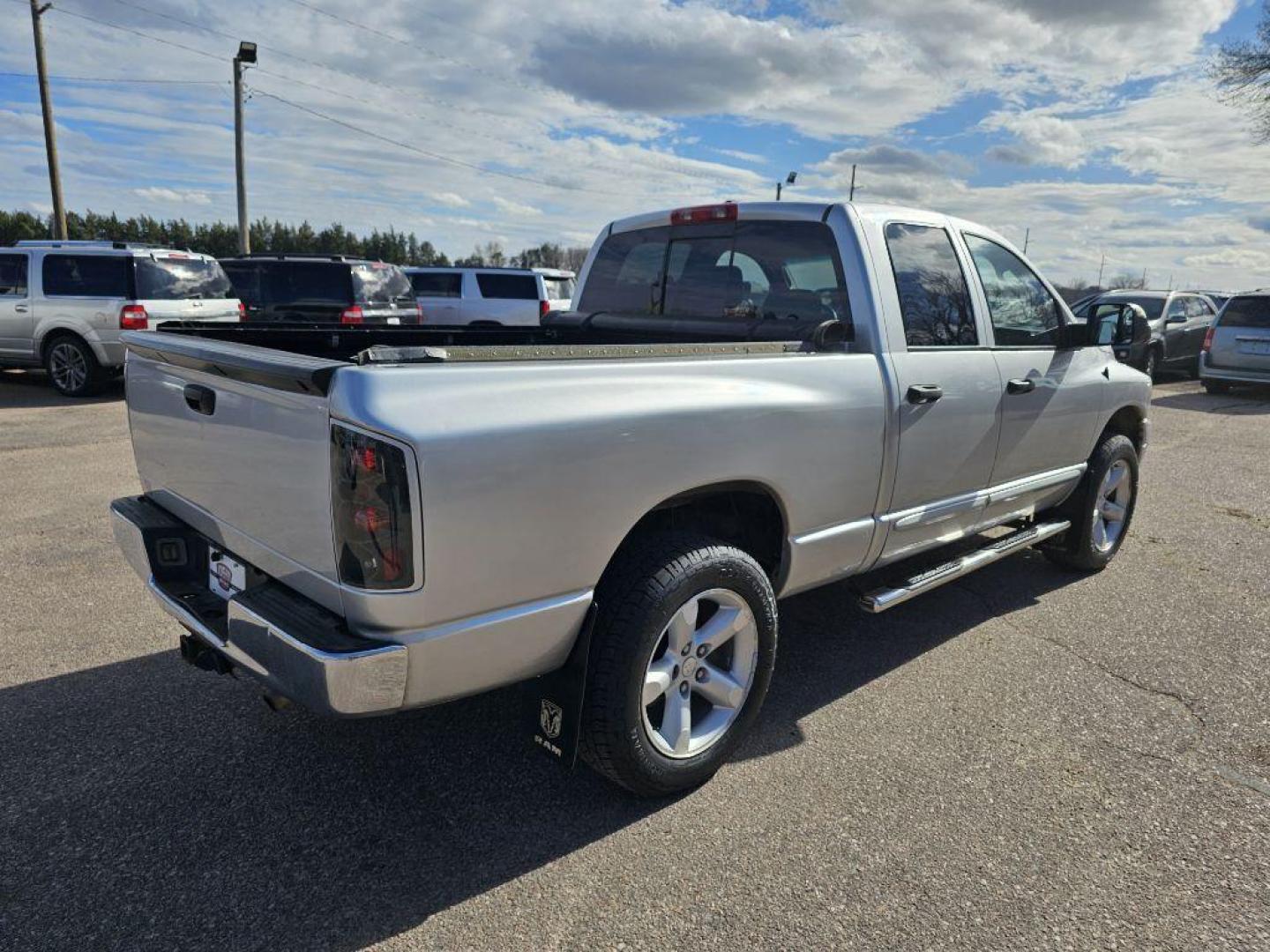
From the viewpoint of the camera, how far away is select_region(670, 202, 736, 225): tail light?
12.7 feet

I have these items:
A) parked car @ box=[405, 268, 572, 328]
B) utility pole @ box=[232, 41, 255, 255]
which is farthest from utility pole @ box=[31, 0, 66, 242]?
parked car @ box=[405, 268, 572, 328]

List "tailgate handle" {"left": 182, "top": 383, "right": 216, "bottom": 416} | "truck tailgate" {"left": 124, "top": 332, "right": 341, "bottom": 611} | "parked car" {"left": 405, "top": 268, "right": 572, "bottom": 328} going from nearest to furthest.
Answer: "truck tailgate" {"left": 124, "top": 332, "right": 341, "bottom": 611}
"tailgate handle" {"left": 182, "top": 383, "right": 216, "bottom": 416}
"parked car" {"left": 405, "top": 268, "right": 572, "bottom": 328}

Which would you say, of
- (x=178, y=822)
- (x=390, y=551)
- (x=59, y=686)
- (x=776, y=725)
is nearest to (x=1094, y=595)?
(x=776, y=725)

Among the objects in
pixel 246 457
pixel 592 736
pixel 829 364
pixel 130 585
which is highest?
pixel 829 364

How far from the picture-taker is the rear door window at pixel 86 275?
1075 cm

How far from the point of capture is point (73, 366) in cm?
1098

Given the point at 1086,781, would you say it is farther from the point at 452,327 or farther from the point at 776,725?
the point at 452,327

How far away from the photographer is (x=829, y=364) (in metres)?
3.06

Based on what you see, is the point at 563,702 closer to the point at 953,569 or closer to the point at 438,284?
the point at 953,569

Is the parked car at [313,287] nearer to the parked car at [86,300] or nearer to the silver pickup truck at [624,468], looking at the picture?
the parked car at [86,300]

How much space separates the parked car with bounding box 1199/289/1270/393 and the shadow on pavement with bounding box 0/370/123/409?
16.9 metres

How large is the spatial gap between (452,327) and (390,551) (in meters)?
2.24

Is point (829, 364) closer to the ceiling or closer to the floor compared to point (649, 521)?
closer to the ceiling

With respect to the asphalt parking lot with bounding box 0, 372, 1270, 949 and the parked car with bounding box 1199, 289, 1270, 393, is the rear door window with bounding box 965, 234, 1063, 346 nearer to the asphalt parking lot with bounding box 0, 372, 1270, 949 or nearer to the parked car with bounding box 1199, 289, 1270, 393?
the asphalt parking lot with bounding box 0, 372, 1270, 949
